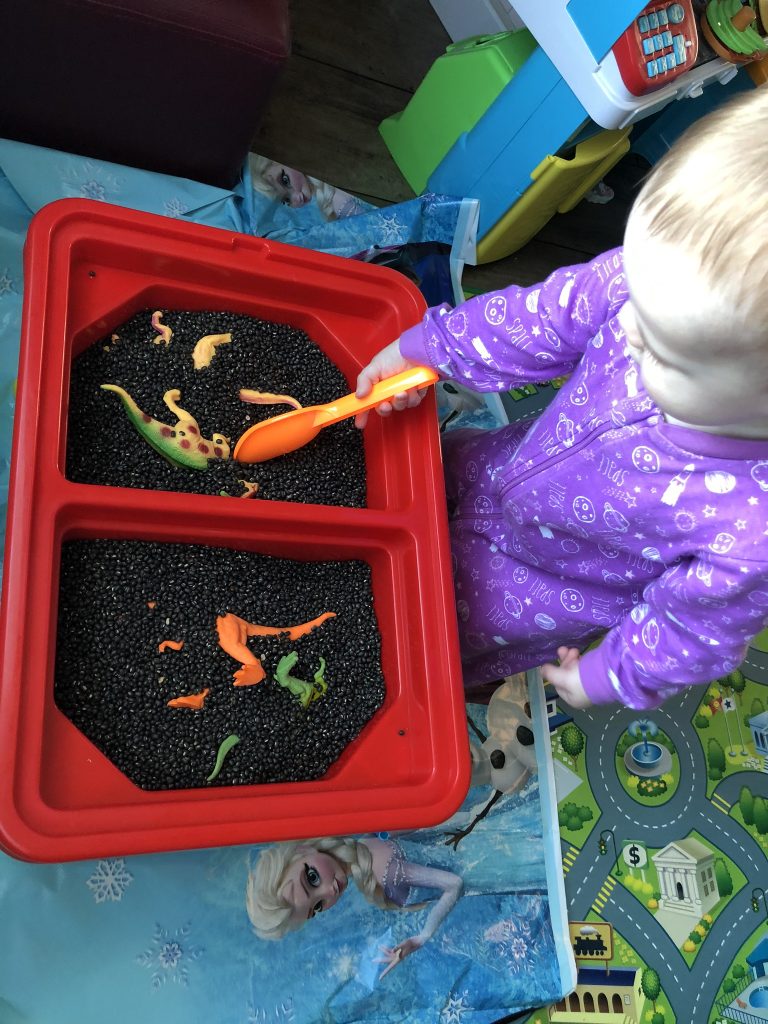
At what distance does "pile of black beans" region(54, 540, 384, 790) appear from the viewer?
2.19 feet

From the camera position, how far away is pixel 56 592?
0.63 meters

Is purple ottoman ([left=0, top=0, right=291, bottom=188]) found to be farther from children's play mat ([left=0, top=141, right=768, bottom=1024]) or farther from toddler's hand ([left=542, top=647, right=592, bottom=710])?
toddler's hand ([left=542, top=647, right=592, bottom=710])

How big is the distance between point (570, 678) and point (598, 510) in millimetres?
162

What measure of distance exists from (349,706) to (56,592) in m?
0.29

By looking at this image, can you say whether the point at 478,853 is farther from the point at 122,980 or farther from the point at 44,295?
the point at 44,295

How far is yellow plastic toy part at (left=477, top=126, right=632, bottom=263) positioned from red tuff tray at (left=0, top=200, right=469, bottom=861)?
0.37 metres

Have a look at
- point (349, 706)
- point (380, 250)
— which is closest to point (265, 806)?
point (349, 706)

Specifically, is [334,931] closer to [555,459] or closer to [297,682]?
[297,682]

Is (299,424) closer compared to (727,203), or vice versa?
(727,203)

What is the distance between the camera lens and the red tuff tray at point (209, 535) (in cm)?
59

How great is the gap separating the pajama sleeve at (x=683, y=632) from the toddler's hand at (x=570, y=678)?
19mm

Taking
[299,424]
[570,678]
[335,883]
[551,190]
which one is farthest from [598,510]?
[551,190]

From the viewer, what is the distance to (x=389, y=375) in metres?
0.76

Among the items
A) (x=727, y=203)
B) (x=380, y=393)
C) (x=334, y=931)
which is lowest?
(x=334, y=931)
